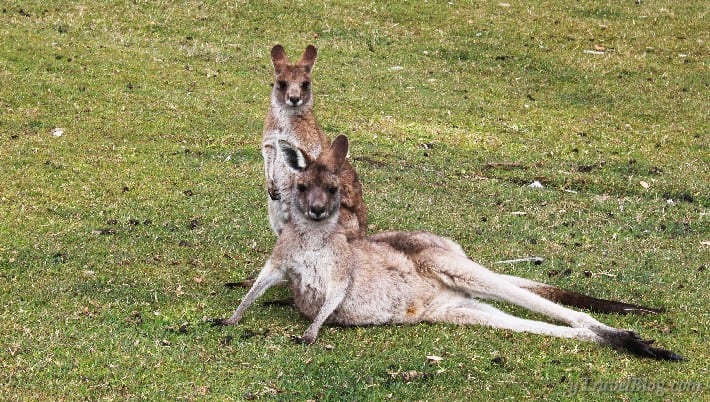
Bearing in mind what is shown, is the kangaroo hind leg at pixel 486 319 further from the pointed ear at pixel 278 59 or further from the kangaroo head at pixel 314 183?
the pointed ear at pixel 278 59

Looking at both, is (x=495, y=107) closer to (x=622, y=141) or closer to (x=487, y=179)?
(x=622, y=141)

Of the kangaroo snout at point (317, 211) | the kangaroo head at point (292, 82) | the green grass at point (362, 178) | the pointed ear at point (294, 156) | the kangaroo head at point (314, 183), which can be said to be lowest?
the green grass at point (362, 178)

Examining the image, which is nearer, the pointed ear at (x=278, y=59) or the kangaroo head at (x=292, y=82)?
the kangaroo head at (x=292, y=82)

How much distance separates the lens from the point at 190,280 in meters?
8.96

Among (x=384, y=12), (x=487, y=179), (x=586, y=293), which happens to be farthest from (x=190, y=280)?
(x=384, y=12)

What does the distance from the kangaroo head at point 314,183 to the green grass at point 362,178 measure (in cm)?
94

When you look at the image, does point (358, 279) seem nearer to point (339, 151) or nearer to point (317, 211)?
point (317, 211)

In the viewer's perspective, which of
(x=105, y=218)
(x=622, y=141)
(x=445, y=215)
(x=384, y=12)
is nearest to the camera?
(x=105, y=218)

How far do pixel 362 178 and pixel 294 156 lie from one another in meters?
5.29

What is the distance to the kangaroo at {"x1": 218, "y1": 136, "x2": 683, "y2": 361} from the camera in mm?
7840

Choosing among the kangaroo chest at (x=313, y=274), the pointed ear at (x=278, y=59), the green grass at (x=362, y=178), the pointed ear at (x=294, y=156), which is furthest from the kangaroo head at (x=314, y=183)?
the pointed ear at (x=278, y=59)

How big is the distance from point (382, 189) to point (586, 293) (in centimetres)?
414

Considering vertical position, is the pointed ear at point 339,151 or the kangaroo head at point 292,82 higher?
the kangaroo head at point 292,82

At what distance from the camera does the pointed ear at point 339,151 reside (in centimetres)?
809
